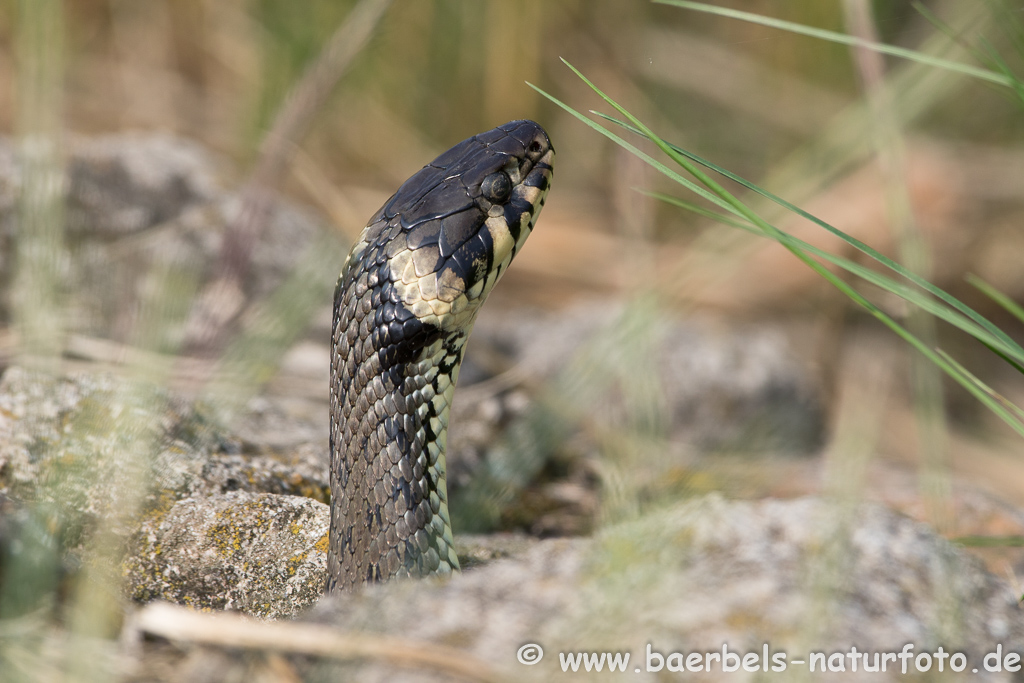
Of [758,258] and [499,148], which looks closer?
[499,148]

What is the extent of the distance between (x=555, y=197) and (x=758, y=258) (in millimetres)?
1658

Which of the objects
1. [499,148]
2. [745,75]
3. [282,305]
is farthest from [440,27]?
[282,305]

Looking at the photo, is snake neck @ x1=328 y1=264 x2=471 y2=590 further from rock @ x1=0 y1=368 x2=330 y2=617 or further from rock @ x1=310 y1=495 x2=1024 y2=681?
rock @ x1=310 y1=495 x2=1024 y2=681

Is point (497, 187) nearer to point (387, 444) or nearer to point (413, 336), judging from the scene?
point (413, 336)

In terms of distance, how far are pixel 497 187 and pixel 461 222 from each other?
0.51 ft

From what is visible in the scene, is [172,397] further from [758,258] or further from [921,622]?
[758,258]

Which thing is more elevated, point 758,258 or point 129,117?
point 129,117

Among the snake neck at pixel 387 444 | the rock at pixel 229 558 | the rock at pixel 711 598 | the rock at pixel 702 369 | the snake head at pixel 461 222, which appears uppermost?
the rock at pixel 702 369

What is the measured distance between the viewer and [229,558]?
1.79 meters

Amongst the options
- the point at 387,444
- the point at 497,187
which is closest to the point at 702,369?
the point at 497,187

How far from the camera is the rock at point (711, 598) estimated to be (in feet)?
4.09

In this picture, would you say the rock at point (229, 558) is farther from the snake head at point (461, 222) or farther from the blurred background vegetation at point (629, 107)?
the blurred background vegetation at point (629, 107)

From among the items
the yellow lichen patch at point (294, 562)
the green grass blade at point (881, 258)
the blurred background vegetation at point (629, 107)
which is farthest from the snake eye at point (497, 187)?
the blurred background vegetation at point (629, 107)

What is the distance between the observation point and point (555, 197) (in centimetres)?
639
